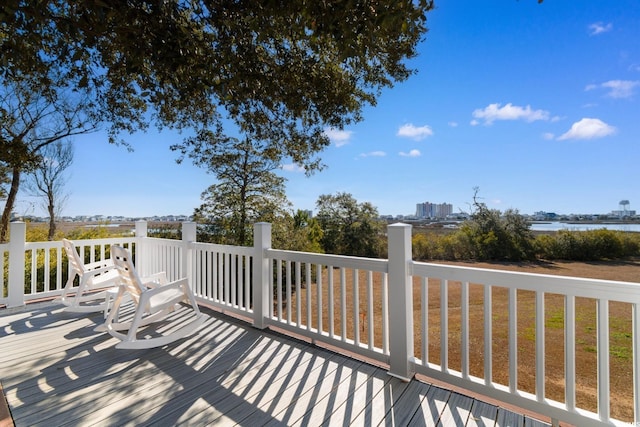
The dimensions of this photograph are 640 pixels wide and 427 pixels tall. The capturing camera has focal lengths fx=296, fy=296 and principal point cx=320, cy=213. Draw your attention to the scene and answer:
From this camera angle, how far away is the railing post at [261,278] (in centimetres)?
331

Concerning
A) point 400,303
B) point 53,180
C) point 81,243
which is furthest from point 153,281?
point 53,180

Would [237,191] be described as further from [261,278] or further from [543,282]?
[543,282]

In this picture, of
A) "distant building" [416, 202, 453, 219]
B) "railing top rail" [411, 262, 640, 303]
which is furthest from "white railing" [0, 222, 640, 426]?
"distant building" [416, 202, 453, 219]

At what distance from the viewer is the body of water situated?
29.5 ft

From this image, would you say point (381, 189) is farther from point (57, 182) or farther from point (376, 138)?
point (57, 182)

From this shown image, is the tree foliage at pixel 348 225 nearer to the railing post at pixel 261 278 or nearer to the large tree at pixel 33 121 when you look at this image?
the large tree at pixel 33 121

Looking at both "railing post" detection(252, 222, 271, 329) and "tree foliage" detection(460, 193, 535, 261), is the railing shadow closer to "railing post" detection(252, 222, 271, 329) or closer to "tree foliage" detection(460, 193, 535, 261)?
"railing post" detection(252, 222, 271, 329)

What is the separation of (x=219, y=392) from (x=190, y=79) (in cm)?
256

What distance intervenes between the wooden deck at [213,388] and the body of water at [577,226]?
10541 millimetres

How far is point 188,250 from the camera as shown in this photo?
13.9ft

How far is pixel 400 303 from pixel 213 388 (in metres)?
1.51

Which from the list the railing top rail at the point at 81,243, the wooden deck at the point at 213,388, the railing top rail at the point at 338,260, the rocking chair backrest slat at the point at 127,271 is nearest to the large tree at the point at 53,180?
the railing top rail at the point at 81,243

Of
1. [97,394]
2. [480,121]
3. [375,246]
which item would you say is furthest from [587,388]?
[480,121]

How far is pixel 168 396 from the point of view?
6.69 ft
